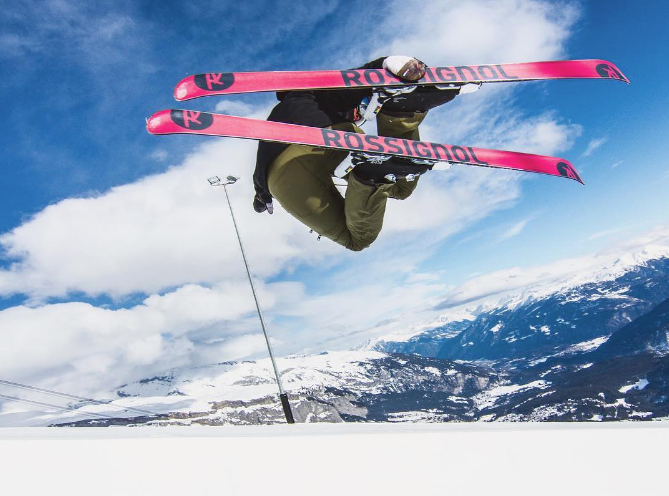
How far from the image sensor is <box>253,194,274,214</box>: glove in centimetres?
522

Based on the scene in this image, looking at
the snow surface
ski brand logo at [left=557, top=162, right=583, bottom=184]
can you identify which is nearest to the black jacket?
ski brand logo at [left=557, top=162, right=583, bottom=184]

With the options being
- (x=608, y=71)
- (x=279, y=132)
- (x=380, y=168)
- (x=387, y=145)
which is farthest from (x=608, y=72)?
(x=279, y=132)

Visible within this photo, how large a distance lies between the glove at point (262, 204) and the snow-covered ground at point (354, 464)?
319 centimetres

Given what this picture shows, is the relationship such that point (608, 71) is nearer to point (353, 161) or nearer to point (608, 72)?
point (608, 72)

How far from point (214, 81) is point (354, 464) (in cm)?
394

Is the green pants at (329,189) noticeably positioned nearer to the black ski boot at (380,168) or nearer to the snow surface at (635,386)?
the black ski boot at (380,168)

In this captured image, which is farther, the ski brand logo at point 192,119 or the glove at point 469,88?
the glove at point 469,88

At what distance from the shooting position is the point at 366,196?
4.17m

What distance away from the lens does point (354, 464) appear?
2.11 m

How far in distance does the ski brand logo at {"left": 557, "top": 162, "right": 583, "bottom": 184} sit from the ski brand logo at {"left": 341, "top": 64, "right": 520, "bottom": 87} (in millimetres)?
1301

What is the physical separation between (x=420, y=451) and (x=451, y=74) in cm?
393

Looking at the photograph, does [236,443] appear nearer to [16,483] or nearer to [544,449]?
[16,483]

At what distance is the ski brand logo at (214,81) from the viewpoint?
4379mm

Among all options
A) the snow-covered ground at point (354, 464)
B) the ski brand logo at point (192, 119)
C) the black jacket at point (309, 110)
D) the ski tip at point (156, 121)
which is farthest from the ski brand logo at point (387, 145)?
the snow-covered ground at point (354, 464)
